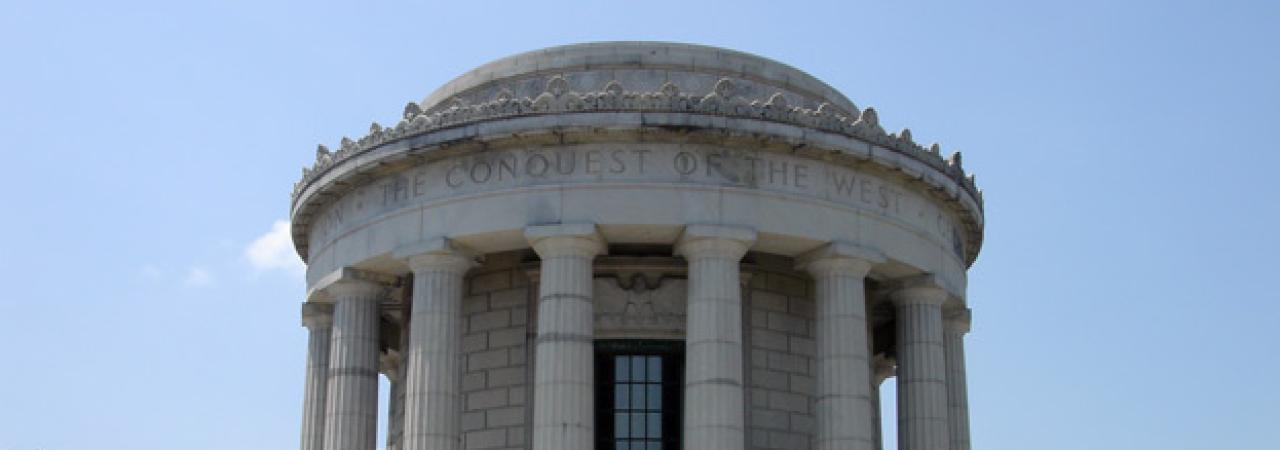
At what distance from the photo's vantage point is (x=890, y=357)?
42.5 meters

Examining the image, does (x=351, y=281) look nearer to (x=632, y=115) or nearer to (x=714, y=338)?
(x=632, y=115)

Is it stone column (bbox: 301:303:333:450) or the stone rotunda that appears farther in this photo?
stone column (bbox: 301:303:333:450)

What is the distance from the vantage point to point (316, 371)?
127 ft

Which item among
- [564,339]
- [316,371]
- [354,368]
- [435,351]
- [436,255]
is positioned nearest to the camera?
[564,339]

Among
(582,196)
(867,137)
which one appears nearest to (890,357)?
(867,137)

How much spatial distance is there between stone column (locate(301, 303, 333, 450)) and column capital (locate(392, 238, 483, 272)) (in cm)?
522

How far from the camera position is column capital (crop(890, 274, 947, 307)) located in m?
36.4

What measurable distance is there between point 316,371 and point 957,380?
1509cm

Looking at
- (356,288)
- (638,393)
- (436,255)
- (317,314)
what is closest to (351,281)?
(356,288)

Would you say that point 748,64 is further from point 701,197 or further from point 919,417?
point 919,417

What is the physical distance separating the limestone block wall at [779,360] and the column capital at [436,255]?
6571 mm

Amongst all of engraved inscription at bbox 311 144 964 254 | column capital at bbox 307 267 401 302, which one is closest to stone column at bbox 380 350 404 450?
column capital at bbox 307 267 401 302

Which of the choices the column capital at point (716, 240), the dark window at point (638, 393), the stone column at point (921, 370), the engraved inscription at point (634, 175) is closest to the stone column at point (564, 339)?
the engraved inscription at point (634, 175)

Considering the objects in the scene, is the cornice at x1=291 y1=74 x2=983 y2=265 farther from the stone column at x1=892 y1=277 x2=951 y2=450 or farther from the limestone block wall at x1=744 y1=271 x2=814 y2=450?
the limestone block wall at x1=744 y1=271 x2=814 y2=450
